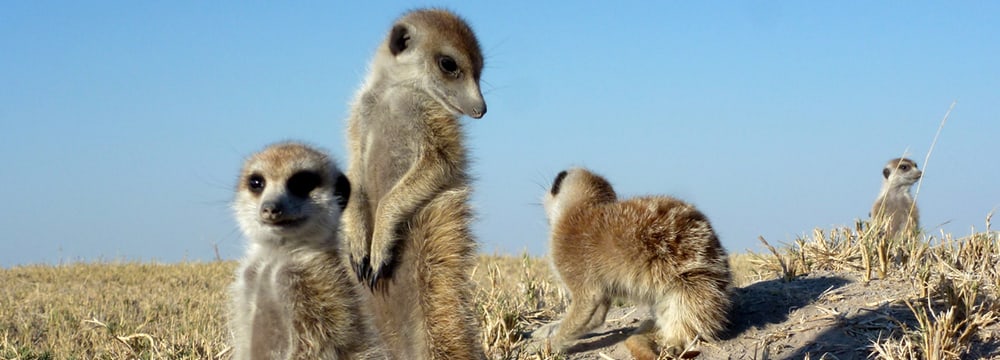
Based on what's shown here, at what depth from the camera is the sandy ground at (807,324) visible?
4.80 m

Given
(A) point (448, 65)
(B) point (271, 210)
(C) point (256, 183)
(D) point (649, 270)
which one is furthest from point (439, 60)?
(D) point (649, 270)

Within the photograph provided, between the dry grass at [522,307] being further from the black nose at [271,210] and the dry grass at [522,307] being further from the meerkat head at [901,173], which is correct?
the meerkat head at [901,173]

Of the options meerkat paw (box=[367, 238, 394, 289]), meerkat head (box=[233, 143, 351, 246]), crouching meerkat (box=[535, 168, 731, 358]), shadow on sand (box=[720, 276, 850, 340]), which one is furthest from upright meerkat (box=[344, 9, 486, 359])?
shadow on sand (box=[720, 276, 850, 340])

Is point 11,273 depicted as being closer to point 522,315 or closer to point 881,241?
point 522,315

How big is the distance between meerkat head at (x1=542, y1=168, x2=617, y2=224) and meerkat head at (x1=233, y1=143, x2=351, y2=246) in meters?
2.38

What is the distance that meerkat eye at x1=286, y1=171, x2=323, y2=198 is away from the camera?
352cm

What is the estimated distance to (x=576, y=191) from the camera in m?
5.89

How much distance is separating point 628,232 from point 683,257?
0.31m

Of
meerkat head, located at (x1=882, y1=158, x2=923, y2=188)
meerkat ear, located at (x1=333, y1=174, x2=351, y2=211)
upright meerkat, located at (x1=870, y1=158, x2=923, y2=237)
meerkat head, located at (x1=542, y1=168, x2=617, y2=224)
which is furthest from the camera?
meerkat head, located at (x1=882, y1=158, x2=923, y2=188)

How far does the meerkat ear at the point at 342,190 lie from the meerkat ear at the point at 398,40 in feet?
2.28

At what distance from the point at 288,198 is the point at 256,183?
184mm

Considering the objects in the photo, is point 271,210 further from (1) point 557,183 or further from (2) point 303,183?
(1) point 557,183

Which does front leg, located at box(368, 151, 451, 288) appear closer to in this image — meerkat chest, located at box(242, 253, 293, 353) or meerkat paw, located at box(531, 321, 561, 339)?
meerkat chest, located at box(242, 253, 293, 353)

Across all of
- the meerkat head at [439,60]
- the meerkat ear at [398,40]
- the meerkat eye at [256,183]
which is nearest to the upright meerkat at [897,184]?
the meerkat head at [439,60]
